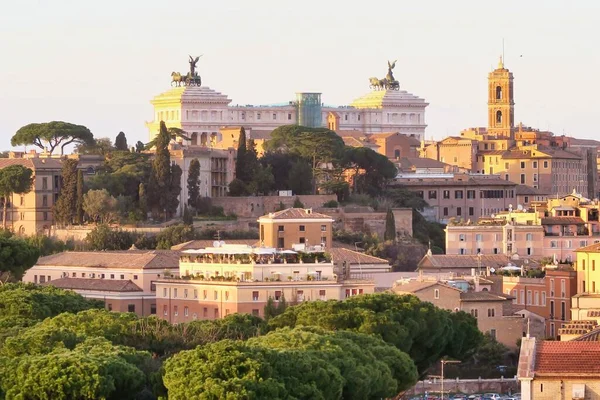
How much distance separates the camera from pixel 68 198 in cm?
10525

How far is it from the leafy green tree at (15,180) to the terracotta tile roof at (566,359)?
5776 cm

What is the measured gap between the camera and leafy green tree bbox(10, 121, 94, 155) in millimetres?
117188

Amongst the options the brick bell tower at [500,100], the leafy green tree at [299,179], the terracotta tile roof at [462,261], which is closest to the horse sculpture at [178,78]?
the brick bell tower at [500,100]

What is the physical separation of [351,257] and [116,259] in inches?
317

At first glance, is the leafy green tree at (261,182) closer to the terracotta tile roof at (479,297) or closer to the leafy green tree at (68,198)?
the leafy green tree at (68,198)

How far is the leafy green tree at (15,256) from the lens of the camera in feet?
276

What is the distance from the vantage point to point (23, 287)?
253 ft

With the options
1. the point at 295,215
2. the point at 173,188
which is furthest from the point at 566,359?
the point at 173,188

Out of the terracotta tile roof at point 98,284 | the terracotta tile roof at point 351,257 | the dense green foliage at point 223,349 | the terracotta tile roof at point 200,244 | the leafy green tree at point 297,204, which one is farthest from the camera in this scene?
the leafy green tree at point 297,204

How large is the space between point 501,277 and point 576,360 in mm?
43886

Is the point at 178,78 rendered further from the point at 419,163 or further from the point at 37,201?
the point at 37,201

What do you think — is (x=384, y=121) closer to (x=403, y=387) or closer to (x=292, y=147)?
(x=292, y=147)

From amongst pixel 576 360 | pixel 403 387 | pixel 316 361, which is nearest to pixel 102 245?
pixel 403 387

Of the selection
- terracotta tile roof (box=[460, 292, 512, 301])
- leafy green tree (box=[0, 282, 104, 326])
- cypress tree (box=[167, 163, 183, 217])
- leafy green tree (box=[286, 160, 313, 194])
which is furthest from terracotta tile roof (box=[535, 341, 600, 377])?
leafy green tree (box=[286, 160, 313, 194])
